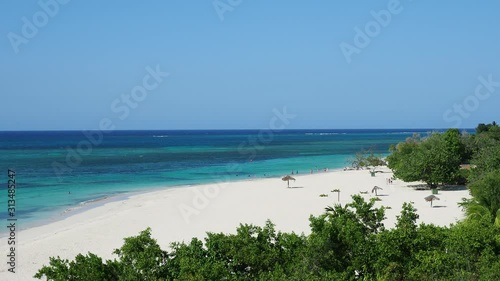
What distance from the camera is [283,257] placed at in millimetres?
12531

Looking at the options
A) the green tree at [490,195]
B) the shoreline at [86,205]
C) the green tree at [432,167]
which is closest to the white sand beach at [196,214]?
the shoreline at [86,205]

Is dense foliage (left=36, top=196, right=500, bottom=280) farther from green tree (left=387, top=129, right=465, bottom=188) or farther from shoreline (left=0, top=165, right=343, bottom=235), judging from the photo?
green tree (left=387, top=129, right=465, bottom=188)

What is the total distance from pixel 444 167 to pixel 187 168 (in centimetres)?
3664

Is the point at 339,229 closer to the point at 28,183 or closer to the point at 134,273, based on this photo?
the point at 134,273

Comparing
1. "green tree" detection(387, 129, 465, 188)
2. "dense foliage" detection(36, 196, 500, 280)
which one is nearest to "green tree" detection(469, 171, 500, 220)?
"dense foliage" detection(36, 196, 500, 280)

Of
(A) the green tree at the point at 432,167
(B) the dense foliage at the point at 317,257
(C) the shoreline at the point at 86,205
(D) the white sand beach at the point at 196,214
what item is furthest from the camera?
(A) the green tree at the point at 432,167

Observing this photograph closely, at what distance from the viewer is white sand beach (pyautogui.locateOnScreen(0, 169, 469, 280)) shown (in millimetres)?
23219

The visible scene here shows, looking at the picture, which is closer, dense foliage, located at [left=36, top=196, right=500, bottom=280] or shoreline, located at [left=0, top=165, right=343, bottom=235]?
dense foliage, located at [left=36, top=196, right=500, bottom=280]

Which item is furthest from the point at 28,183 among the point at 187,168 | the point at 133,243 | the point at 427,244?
the point at 427,244

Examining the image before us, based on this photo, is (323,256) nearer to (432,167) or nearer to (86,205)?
(86,205)

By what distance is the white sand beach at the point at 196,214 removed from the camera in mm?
23219

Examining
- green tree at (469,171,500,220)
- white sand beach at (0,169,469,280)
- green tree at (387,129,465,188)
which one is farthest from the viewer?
green tree at (387,129,465,188)

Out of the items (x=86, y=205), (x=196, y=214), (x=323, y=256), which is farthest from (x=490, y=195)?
(x=86, y=205)

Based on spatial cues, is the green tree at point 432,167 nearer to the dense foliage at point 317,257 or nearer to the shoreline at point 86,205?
the shoreline at point 86,205
